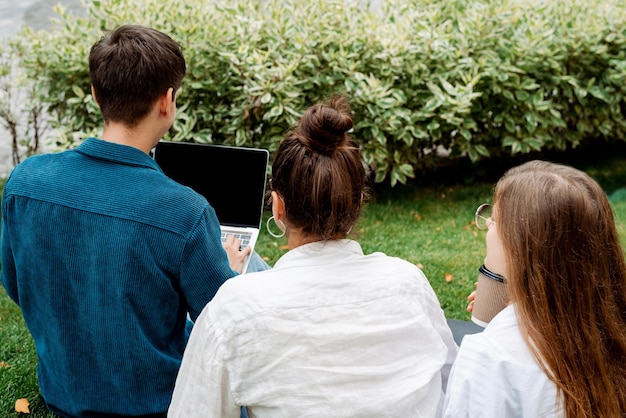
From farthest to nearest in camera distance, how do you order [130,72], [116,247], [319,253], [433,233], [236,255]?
[433,233], [236,255], [130,72], [116,247], [319,253]

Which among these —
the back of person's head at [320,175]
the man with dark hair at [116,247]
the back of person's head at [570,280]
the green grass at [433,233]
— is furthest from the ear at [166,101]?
the green grass at [433,233]

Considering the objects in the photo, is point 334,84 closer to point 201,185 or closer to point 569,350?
point 201,185

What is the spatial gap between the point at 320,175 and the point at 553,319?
2.10 ft

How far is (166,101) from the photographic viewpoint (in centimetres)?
197

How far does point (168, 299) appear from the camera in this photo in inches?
74.6

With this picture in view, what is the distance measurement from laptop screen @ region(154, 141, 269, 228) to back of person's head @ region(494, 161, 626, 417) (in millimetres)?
1355

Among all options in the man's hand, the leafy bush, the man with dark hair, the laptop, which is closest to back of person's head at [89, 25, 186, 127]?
the man with dark hair

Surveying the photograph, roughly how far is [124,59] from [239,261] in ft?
2.58

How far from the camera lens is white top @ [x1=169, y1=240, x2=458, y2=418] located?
1.56m

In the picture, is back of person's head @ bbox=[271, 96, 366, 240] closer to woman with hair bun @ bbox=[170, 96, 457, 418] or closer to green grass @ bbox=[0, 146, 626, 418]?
woman with hair bun @ bbox=[170, 96, 457, 418]

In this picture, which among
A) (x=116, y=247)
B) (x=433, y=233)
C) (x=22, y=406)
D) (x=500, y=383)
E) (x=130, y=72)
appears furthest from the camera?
(x=433, y=233)

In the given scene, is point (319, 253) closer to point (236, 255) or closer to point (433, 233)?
point (236, 255)

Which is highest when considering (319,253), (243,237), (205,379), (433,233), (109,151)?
(109,151)

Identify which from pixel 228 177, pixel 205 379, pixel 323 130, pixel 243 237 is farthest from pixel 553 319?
pixel 228 177
